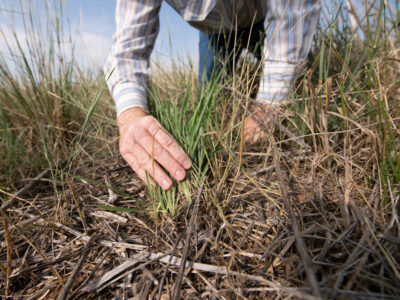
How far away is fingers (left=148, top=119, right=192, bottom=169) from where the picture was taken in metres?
0.74

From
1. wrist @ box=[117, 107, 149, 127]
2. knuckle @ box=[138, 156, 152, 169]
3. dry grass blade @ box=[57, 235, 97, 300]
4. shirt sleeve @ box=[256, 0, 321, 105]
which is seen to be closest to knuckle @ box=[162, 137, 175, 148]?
knuckle @ box=[138, 156, 152, 169]

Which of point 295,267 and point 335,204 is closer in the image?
point 295,267

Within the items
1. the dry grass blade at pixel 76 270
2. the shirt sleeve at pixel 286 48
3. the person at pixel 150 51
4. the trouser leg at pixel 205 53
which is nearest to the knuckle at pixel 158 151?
the person at pixel 150 51

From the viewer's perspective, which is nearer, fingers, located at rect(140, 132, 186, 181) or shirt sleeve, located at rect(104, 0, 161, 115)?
fingers, located at rect(140, 132, 186, 181)

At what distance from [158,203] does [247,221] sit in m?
0.29

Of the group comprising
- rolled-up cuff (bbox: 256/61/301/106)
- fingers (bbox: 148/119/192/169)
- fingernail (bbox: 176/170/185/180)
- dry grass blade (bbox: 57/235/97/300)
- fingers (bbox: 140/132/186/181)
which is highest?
rolled-up cuff (bbox: 256/61/301/106)

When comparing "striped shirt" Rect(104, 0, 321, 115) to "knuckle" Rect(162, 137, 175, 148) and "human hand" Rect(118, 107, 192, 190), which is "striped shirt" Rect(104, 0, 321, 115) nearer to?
"human hand" Rect(118, 107, 192, 190)

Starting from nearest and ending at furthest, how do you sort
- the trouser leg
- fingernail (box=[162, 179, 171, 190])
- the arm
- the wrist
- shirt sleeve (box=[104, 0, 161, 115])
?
fingernail (box=[162, 179, 171, 190])
the arm
the wrist
shirt sleeve (box=[104, 0, 161, 115])
the trouser leg

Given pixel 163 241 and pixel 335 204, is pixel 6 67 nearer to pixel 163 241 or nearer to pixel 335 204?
pixel 163 241

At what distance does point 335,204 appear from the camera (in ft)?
2.08

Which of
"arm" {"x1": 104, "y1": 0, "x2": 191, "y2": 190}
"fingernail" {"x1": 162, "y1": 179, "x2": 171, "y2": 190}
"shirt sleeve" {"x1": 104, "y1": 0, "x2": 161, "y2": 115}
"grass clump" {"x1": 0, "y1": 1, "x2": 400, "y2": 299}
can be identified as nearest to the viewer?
"grass clump" {"x1": 0, "y1": 1, "x2": 400, "y2": 299}

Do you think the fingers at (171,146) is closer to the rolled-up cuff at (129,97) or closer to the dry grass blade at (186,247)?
the dry grass blade at (186,247)

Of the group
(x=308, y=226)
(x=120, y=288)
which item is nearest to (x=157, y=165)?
(x=120, y=288)

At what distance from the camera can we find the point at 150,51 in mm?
1322
